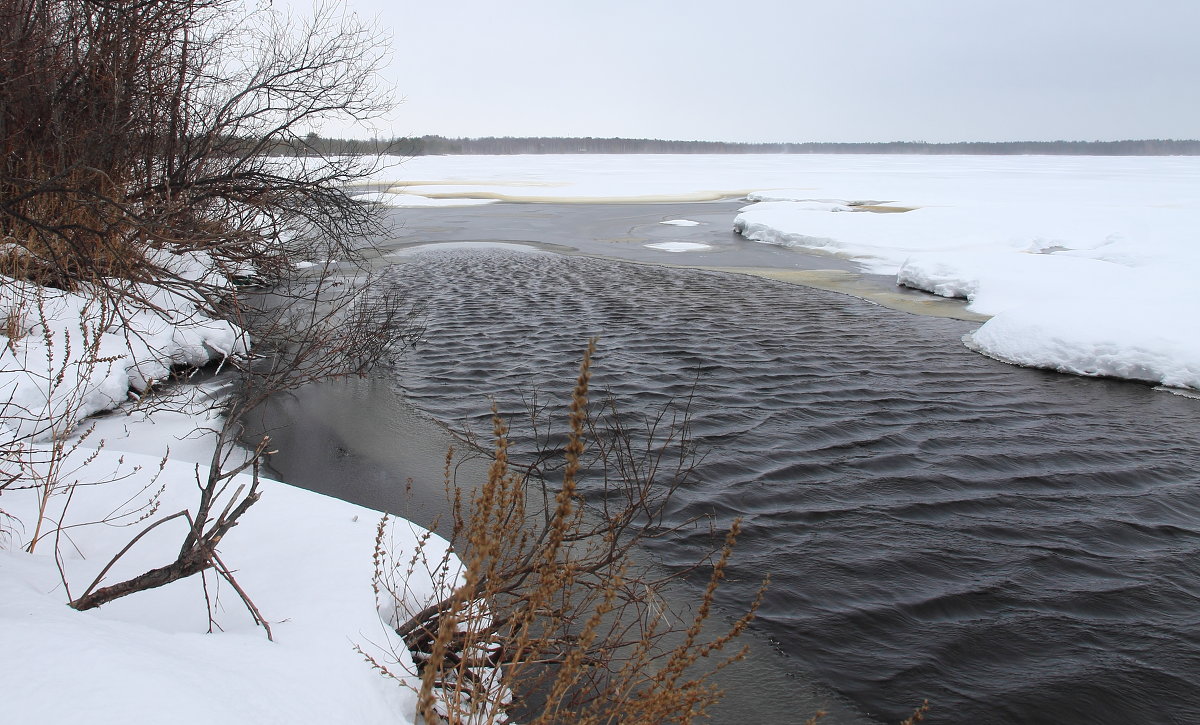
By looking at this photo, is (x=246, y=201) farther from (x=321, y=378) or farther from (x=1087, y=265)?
(x=1087, y=265)

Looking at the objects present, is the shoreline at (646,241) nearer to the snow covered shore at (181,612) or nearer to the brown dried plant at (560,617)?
the snow covered shore at (181,612)

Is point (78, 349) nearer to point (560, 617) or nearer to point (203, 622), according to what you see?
point (203, 622)

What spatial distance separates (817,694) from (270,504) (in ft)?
10.1

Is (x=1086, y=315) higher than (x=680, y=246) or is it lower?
lower

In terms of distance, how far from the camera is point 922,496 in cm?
604

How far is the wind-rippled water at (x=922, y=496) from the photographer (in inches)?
162

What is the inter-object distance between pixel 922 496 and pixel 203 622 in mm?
5170

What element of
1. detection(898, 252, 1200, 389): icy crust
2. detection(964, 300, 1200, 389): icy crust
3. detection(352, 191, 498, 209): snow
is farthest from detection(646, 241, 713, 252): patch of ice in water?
detection(352, 191, 498, 209): snow

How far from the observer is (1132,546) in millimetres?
Answer: 5371

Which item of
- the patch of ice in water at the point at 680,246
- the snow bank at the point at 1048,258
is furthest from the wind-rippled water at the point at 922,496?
the patch of ice in water at the point at 680,246

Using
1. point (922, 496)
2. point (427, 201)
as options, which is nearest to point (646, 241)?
point (427, 201)

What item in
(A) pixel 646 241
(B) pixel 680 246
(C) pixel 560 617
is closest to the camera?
(C) pixel 560 617

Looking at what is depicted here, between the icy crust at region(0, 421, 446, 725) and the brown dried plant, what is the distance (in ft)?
0.51

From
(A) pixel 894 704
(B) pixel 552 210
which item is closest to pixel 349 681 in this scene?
(A) pixel 894 704
